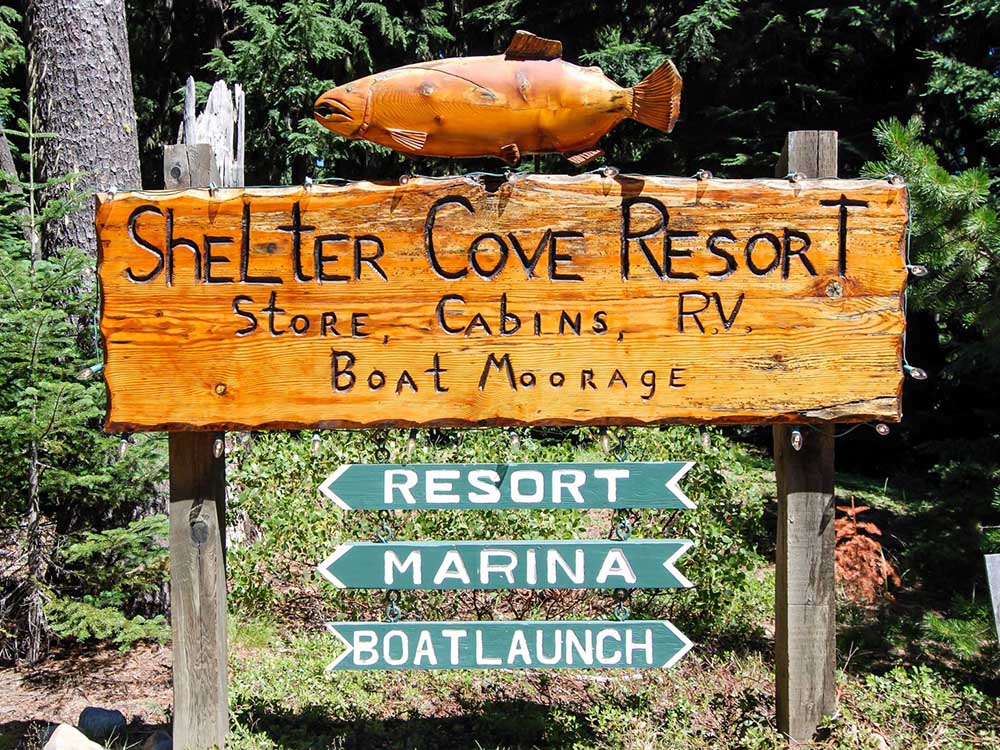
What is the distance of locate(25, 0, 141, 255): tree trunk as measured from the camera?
5.14m

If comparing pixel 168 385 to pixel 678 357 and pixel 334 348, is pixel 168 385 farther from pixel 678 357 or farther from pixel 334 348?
pixel 678 357

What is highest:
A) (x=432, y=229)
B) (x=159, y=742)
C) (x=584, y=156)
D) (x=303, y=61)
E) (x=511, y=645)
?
(x=303, y=61)

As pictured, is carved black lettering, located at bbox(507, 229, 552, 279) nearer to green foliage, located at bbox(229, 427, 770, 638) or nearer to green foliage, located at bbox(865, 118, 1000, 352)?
green foliage, located at bbox(229, 427, 770, 638)

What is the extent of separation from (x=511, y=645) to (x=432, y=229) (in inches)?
61.3

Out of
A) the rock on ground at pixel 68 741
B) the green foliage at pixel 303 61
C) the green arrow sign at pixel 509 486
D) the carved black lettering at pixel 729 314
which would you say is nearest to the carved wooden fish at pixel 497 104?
the carved black lettering at pixel 729 314

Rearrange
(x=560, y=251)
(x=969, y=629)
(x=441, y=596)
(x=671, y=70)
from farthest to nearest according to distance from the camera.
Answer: (x=441, y=596), (x=969, y=629), (x=560, y=251), (x=671, y=70)

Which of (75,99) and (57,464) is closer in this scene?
(57,464)

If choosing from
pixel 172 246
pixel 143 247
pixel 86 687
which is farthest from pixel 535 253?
pixel 86 687

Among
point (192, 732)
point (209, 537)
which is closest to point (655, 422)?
point (209, 537)

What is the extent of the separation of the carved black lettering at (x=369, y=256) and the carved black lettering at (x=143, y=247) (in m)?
0.72

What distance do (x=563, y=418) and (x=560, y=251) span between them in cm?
61

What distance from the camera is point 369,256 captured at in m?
3.18

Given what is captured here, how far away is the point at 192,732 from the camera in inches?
131

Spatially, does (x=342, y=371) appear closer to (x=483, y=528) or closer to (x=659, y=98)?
(x=659, y=98)
